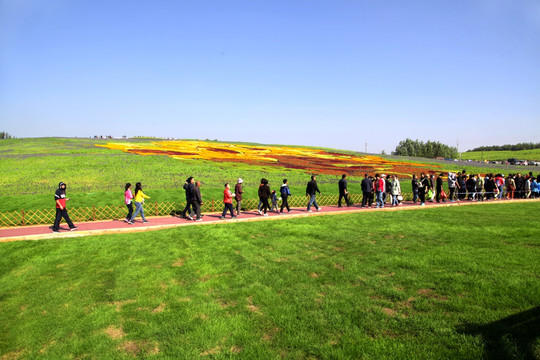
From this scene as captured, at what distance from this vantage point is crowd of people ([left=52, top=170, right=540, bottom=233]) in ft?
48.6

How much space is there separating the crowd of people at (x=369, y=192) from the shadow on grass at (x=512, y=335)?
11.6 m

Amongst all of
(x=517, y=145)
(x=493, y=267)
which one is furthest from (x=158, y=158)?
(x=517, y=145)

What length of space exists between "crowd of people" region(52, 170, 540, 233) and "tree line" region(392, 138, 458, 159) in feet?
253

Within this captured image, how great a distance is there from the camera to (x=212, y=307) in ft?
21.2

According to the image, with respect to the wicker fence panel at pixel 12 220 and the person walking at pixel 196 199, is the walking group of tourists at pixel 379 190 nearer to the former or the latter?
the person walking at pixel 196 199

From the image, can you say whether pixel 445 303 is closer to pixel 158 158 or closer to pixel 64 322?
pixel 64 322

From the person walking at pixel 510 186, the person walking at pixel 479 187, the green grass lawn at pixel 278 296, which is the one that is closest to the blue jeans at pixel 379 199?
the green grass lawn at pixel 278 296

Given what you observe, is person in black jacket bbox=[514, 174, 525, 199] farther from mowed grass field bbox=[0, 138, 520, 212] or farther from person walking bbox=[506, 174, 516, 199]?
mowed grass field bbox=[0, 138, 520, 212]

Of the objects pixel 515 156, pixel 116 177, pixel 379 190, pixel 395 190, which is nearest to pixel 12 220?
pixel 116 177

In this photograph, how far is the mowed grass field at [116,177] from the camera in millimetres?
20438

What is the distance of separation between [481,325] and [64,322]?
728 cm

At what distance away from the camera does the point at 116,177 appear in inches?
1070

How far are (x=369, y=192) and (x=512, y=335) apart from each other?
572 inches

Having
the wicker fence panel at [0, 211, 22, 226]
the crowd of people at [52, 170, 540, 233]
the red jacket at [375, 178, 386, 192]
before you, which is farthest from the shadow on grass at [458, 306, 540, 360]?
the wicker fence panel at [0, 211, 22, 226]
